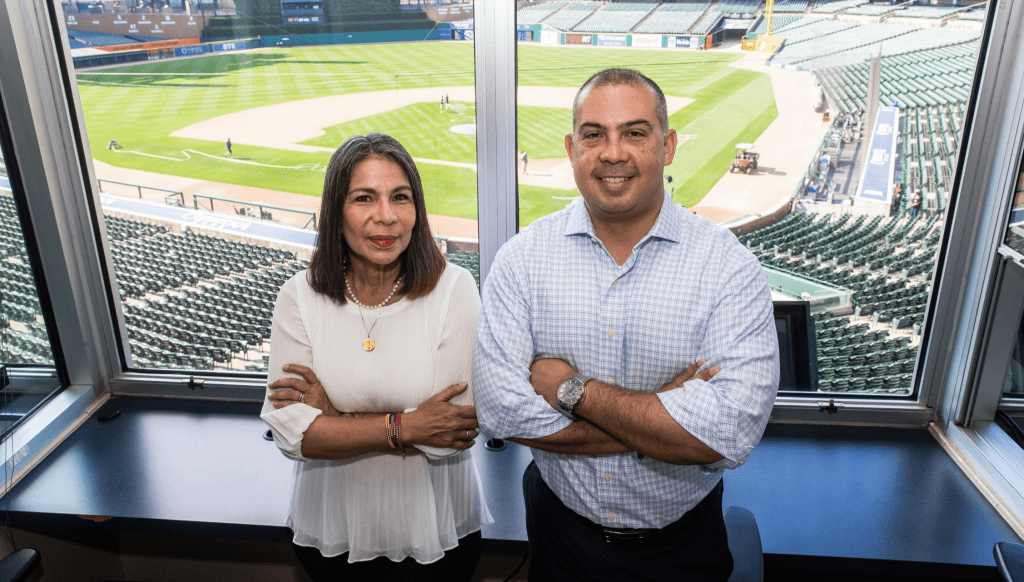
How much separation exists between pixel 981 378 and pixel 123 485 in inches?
115

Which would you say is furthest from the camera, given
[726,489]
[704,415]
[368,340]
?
[726,489]

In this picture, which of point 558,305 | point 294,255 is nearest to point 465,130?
point 294,255

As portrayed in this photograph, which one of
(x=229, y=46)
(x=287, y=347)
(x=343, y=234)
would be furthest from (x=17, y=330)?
(x=343, y=234)

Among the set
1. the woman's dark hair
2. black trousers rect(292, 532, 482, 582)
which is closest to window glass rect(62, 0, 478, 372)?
the woman's dark hair

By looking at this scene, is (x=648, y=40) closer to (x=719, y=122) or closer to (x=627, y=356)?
(x=719, y=122)

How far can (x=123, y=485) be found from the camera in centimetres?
218

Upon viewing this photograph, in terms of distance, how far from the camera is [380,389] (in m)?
1.55

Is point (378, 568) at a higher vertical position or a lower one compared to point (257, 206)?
lower

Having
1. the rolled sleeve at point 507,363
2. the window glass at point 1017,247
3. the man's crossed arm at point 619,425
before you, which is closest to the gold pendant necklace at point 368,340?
the rolled sleeve at point 507,363

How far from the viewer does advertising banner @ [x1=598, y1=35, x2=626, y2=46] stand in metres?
2.20

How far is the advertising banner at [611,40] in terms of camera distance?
220 centimetres

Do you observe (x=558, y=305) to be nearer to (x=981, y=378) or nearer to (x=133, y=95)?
(x=981, y=378)

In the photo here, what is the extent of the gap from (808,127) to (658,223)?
3.59 feet

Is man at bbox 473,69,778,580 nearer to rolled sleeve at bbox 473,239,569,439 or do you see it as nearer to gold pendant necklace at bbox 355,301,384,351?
rolled sleeve at bbox 473,239,569,439
